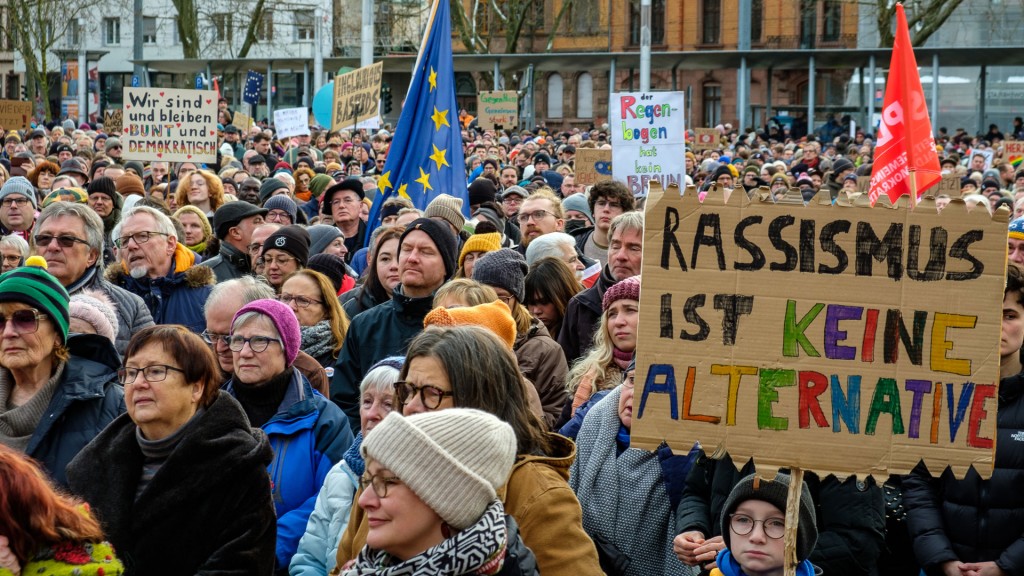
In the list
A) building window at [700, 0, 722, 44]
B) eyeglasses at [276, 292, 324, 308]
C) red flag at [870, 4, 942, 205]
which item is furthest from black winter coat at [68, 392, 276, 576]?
building window at [700, 0, 722, 44]

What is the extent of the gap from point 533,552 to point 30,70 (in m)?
46.5

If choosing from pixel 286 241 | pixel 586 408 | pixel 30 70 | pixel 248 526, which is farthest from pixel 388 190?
pixel 30 70

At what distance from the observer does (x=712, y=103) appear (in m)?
58.7

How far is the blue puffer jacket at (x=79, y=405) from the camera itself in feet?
14.5

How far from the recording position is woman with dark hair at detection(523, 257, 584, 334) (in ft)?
22.7

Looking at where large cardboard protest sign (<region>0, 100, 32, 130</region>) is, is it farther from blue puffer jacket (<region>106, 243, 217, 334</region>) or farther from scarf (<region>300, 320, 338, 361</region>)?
scarf (<region>300, 320, 338, 361</region>)

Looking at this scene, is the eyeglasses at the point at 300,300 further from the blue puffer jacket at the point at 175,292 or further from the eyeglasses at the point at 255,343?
the eyeglasses at the point at 255,343

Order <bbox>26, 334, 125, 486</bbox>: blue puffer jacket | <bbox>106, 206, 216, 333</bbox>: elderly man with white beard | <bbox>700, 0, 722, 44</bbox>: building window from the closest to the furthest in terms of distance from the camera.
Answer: <bbox>26, 334, 125, 486</bbox>: blue puffer jacket < <bbox>106, 206, 216, 333</bbox>: elderly man with white beard < <bbox>700, 0, 722, 44</bbox>: building window

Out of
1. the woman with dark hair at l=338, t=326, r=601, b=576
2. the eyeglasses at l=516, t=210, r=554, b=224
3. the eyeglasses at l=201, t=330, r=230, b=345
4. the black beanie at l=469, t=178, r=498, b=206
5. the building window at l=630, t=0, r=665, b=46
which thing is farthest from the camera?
the building window at l=630, t=0, r=665, b=46

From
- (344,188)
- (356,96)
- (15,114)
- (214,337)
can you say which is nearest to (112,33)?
(15,114)

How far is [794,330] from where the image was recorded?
3633mm

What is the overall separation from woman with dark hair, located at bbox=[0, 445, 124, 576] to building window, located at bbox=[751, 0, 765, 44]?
58014 mm

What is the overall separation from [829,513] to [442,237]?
2.78 m

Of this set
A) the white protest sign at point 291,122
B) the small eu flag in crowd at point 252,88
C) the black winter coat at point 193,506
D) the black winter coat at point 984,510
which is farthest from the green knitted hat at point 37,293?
the small eu flag in crowd at point 252,88
